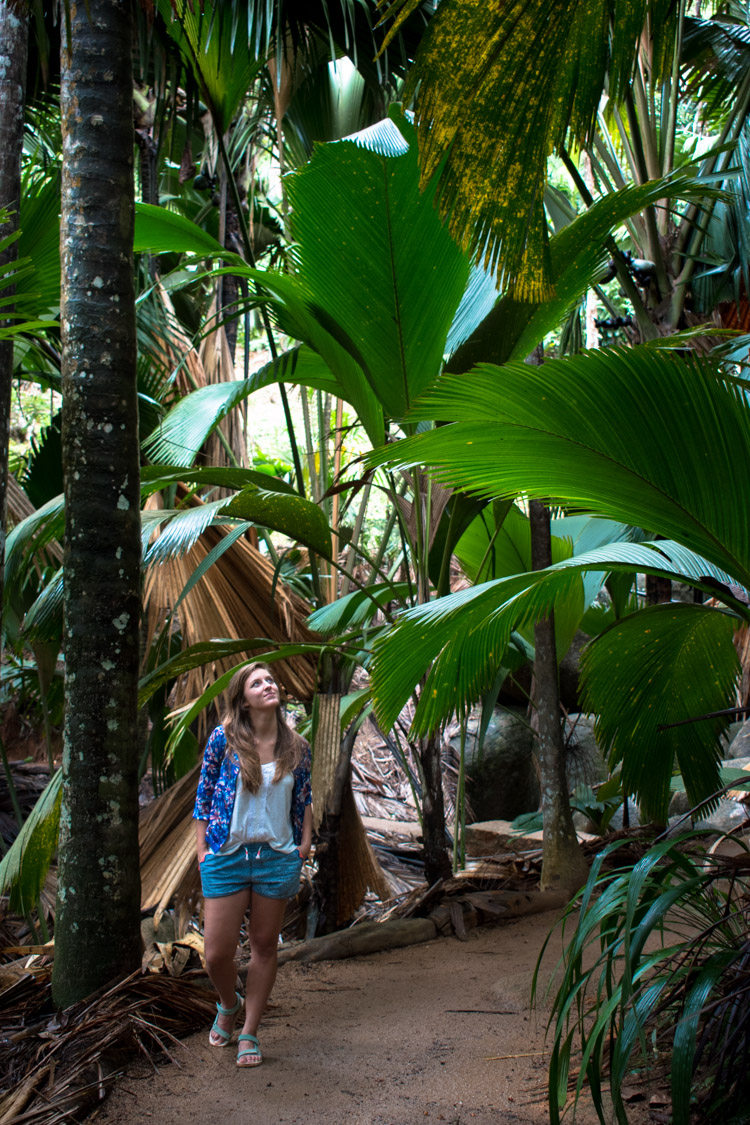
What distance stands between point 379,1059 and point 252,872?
0.59 m

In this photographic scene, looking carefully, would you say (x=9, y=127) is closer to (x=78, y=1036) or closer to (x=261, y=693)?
(x=261, y=693)

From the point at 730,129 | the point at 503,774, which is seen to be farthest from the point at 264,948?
the point at 503,774

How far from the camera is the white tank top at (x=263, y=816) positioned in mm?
2398

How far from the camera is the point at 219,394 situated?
310 centimetres

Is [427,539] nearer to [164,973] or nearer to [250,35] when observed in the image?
[164,973]

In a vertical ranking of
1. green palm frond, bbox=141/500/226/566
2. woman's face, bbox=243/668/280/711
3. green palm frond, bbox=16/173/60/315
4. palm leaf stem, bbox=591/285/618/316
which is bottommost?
woman's face, bbox=243/668/280/711

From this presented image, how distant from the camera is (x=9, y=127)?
9.77 feet

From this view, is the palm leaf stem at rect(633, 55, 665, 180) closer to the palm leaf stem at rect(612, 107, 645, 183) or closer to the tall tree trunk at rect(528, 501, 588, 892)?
the palm leaf stem at rect(612, 107, 645, 183)

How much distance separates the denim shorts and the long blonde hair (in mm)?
186

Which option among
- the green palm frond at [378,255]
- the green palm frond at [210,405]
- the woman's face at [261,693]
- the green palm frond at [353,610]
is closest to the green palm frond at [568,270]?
the green palm frond at [378,255]

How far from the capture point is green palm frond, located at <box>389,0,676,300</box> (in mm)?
1428

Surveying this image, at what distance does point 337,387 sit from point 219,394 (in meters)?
0.45

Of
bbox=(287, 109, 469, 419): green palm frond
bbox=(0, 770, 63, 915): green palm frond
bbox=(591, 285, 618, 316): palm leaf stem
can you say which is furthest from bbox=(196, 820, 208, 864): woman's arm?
bbox=(591, 285, 618, 316): palm leaf stem

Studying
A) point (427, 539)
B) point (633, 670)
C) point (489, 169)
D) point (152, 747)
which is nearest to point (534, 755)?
point (152, 747)
